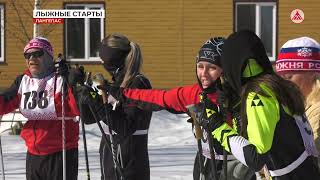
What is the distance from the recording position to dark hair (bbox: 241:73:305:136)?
10.7 ft

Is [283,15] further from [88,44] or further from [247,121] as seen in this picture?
[247,121]

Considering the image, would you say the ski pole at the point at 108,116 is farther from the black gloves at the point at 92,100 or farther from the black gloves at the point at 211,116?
the black gloves at the point at 211,116

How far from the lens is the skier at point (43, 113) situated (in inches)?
203

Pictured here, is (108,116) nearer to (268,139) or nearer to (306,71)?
(306,71)

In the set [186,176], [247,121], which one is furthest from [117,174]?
[186,176]

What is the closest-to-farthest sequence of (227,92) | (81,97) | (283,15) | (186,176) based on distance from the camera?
1. (227,92)
2. (81,97)
3. (186,176)
4. (283,15)

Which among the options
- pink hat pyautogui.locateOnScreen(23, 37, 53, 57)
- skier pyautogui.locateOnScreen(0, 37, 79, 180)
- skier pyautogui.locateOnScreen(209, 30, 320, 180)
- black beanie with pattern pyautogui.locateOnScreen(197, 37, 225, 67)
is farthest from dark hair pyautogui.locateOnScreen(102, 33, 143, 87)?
skier pyautogui.locateOnScreen(209, 30, 320, 180)

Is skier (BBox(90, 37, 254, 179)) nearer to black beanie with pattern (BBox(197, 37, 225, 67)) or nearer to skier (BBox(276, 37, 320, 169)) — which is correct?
black beanie with pattern (BBox(197, 37, 225, 67))

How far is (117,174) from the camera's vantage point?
4711 millimetres

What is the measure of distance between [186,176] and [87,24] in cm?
968

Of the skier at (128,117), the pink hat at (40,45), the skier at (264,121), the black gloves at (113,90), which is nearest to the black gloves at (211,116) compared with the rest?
the skier at (264,121)

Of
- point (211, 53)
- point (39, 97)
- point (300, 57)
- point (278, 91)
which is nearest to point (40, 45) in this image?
point (39, 97)

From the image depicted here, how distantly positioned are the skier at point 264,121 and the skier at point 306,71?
21.9 inches

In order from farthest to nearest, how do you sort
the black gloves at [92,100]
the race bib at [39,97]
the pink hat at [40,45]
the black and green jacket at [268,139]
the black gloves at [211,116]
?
the pink hat at [40,45] < the race bib at [39,97] < the black gloves at [92,100] < the black gloves at [211,116] < the black and green jacket at [268,139]
